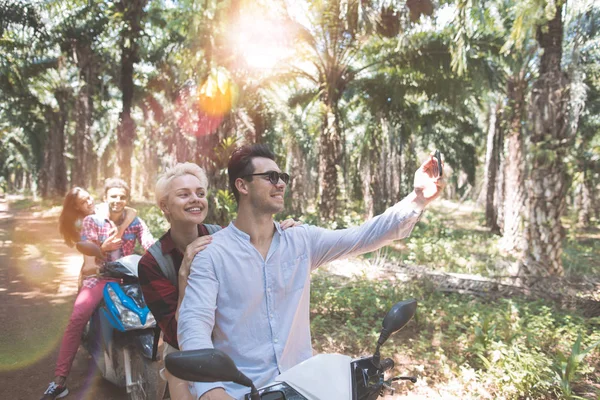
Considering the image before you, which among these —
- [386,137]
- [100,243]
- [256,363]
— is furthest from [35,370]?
[386,137]

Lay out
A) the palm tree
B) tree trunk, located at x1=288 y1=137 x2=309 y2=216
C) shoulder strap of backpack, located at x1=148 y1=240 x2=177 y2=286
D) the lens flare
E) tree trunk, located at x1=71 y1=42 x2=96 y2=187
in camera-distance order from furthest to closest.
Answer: tree trunk, located at x1=288 y1=137 x2=309 y2=216
tree trunk, located at x1=71 y1=42 x2=96 y2=187
the palm tree
the lens flare
shoulder strap of backpack, located at x1=148 y1=240 x2=177 y2=286

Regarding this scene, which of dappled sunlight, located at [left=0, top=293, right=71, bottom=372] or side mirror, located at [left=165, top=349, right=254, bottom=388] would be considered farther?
dappled sunlight, located at [left=0, top=293, right=71, bottom=372]

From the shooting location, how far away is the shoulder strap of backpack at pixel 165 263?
245 cm

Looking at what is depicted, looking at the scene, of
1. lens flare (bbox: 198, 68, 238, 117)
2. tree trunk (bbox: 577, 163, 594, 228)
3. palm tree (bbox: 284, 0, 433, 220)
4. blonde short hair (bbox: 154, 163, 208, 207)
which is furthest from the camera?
tree trunk (bbox: 577, 163, 594, 228)

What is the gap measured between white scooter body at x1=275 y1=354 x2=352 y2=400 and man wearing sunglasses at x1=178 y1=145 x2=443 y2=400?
0.29 m

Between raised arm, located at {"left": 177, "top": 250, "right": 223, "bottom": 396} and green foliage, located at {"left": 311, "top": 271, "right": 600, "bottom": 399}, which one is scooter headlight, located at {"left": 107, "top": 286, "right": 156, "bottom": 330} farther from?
green foliage, located at {"left": 311, "top": 271, "right": 600, "bottom": 399}

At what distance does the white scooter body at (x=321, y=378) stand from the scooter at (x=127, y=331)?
6.46ft

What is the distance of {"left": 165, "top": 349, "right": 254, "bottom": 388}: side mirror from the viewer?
1411 mm

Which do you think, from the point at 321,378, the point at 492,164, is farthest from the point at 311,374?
the point at 492,164

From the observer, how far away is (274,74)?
1421cm

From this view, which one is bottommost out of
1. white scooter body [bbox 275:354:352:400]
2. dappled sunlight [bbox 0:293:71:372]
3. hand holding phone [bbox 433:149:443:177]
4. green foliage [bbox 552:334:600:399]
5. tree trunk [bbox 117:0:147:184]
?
dappled sunlight [bbox 0:293:71:372]

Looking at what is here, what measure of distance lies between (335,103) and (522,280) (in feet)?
26.0

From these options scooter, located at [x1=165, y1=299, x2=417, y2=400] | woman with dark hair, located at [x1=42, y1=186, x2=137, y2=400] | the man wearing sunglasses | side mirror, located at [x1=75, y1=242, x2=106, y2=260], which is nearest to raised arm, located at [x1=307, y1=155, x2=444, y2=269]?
the man wearing sunglasses

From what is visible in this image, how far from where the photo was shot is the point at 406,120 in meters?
17.4
